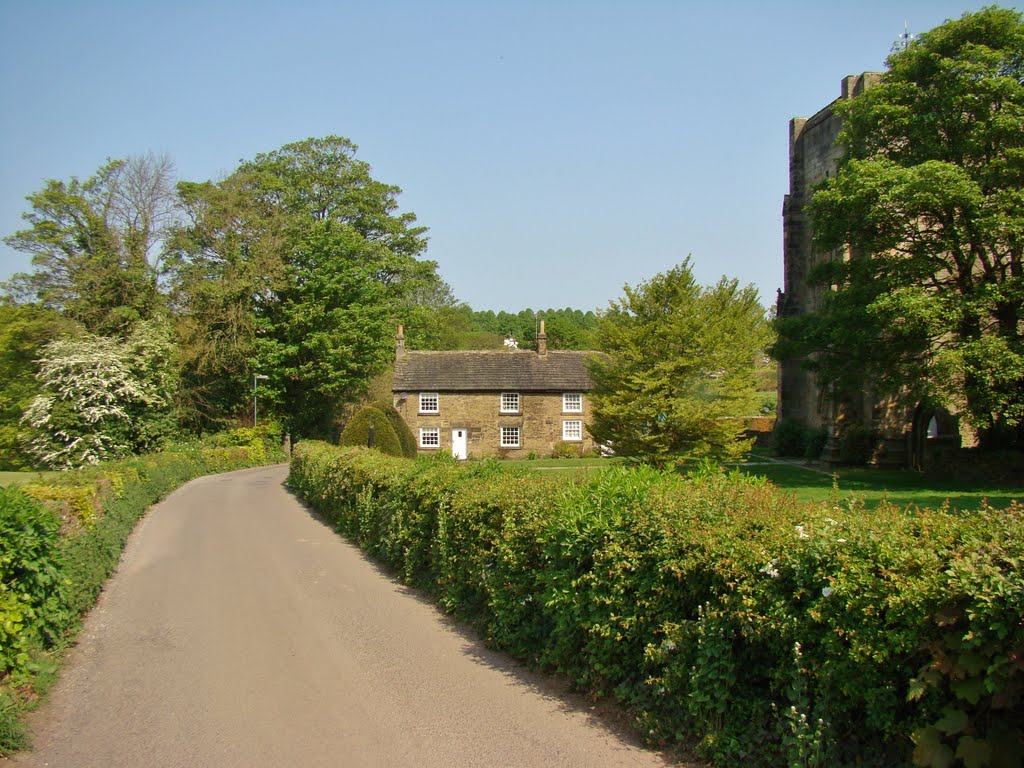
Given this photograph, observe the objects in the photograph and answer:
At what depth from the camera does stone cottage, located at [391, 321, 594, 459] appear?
1860 inches

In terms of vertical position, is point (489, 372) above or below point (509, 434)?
above

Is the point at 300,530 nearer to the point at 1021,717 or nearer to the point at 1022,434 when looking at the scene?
the point at 1021,717

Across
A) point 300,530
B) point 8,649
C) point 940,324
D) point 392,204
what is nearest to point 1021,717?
point 8,649

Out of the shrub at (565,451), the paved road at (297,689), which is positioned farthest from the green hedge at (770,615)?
the shrub at (565,451)

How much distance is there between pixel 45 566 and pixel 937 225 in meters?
26.2

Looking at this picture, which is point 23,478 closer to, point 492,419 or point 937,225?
point 492,419

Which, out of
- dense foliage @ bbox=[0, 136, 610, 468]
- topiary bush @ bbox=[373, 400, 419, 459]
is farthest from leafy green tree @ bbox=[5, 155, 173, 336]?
topiary bush @ bbox=[373, 400, 419, 459]

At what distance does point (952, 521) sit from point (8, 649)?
777cm

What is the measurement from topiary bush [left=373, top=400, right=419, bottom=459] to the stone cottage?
1145 centimetres

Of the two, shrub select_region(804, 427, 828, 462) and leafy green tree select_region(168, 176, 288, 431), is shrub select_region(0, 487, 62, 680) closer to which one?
shrub select_region(804, 427, 828, 462)

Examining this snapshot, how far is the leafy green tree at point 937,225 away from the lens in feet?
70.6

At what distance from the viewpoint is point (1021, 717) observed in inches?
165

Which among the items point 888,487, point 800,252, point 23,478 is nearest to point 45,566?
point 23,478

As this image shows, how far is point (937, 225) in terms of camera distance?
25344 mm
